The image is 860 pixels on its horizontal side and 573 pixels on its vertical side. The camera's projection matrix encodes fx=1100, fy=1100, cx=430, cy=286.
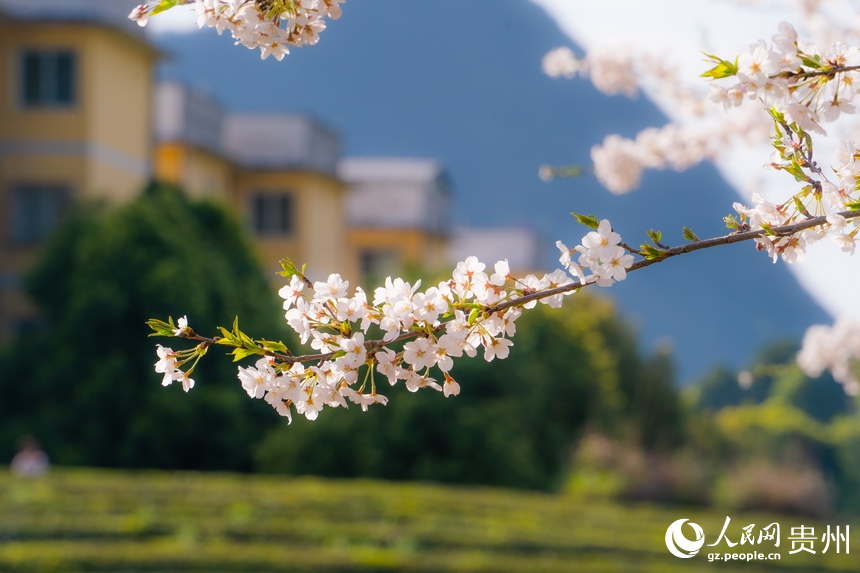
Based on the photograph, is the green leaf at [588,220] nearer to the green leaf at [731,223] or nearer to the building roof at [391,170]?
the green leaf at [731,223]

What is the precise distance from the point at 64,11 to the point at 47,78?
82 cm

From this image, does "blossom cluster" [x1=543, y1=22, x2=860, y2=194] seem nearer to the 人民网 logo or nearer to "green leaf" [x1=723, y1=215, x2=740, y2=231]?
the 人民网 logo

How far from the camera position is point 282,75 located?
45.8 metres

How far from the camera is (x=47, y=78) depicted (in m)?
13.2

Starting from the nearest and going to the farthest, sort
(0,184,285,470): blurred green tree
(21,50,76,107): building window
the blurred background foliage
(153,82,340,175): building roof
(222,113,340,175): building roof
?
the blurred background foliage < (0,184,285,470): blurred green tree < (21,50,76,107): building window < (153,82,340,175): building roof < (222,113,340,175): building roof

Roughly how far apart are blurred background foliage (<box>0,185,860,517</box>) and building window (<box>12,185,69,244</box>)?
2.28 ft

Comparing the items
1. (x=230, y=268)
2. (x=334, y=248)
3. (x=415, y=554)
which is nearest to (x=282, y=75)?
(x=334, y=248)

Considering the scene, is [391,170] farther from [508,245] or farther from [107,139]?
[107,139]

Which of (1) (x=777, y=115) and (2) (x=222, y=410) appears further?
(2) (x=222, y=410)

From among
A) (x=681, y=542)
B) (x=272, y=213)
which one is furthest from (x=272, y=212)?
(x=681, y=542)

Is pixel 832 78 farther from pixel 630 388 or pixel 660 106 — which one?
pixel 630 388

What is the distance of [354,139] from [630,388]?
1568 inches

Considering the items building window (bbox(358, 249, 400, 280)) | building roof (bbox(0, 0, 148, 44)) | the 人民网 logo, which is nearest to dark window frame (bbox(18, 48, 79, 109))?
building roof (bbox(0, 0, 148, 44))

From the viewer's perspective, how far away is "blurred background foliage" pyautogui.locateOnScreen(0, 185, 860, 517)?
11023 millimetres
